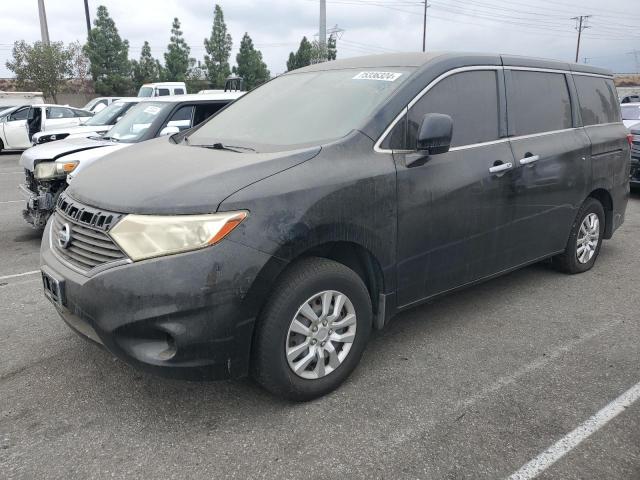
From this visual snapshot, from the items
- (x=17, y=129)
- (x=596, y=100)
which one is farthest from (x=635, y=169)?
(x=17, y=129)

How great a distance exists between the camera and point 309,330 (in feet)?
9.22

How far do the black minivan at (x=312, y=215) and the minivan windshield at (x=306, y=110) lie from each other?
0.02 m

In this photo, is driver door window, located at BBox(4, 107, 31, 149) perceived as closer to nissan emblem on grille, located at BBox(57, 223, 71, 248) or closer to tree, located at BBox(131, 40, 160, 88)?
nissan emblem on grille, located at BBox(57, 223, 71, 248)

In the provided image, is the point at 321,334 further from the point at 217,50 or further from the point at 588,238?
the point at 217,50

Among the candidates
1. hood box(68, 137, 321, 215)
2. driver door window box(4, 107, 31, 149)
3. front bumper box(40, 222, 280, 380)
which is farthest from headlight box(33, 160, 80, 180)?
driver door window box(4, 107, 31, 149)

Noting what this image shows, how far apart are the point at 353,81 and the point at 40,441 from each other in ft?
8.83

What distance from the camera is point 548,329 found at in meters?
3.89

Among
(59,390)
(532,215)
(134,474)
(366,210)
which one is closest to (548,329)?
(532,215)

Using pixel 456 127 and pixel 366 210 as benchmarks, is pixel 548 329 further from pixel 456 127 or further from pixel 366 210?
pixel 366 210

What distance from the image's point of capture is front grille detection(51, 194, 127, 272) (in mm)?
2556

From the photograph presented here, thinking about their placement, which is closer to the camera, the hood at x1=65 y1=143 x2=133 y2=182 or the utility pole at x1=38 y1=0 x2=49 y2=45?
the hood at x1=65 y1=143 x2=133 y2=182

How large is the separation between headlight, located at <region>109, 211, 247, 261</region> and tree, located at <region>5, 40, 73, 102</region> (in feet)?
131

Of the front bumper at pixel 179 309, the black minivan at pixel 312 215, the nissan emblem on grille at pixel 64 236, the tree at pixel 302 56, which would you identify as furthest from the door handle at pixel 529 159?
the tree at pixel 302 56

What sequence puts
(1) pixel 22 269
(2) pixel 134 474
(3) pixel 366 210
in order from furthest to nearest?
1. (1) pixel 22 269
2. (3) pixel 366 210
3. (2) pixel 134 474
